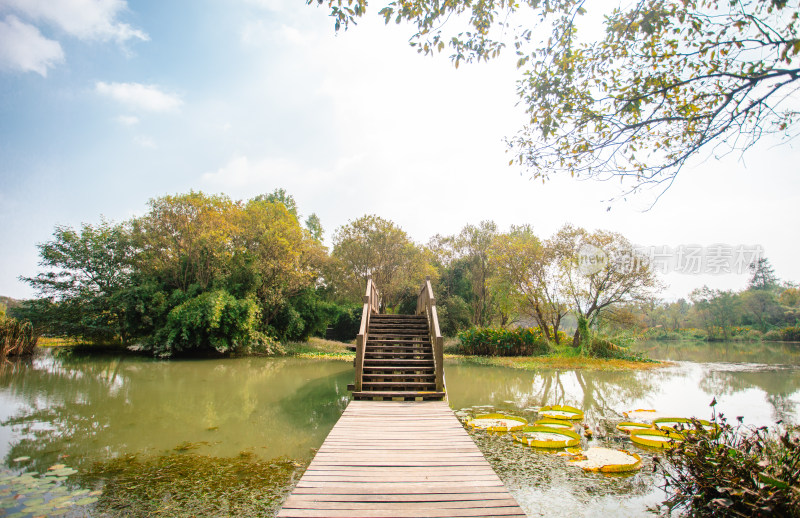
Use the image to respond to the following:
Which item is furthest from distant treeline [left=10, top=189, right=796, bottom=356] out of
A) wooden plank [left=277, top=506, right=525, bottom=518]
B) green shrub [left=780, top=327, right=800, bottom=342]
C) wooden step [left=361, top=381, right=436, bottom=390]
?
green shrub [left=780, top=327, right=800, bottom=342]

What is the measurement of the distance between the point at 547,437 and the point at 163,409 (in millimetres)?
7370

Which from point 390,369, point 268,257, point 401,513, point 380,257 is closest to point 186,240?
point 268,257

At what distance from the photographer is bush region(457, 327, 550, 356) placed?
63.1ft

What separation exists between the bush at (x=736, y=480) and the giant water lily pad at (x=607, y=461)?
2.79ft

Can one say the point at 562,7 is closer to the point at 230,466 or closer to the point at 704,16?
the point at 704,16

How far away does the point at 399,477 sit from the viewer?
3.50 meters

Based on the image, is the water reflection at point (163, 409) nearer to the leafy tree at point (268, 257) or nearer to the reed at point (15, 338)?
the reed at point (15, 338)

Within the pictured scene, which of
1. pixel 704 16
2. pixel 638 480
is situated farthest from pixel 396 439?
pixel 704 16

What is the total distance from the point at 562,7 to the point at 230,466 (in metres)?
6.85

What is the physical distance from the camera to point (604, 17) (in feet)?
15.3

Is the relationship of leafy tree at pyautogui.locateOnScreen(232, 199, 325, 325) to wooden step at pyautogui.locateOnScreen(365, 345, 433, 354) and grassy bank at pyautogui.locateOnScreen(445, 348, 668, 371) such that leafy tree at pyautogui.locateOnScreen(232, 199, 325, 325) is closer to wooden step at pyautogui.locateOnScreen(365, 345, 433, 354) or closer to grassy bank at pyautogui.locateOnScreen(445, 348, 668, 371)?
grassy bank at pyautogui.locateOnScreen(445, 348, 668, 371)

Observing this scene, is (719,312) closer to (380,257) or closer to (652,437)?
(380,257)

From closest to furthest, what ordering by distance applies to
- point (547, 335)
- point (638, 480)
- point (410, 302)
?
point (638, 480) < point (547, 335) < point (410, 302)

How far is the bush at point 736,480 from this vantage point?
279 cm
